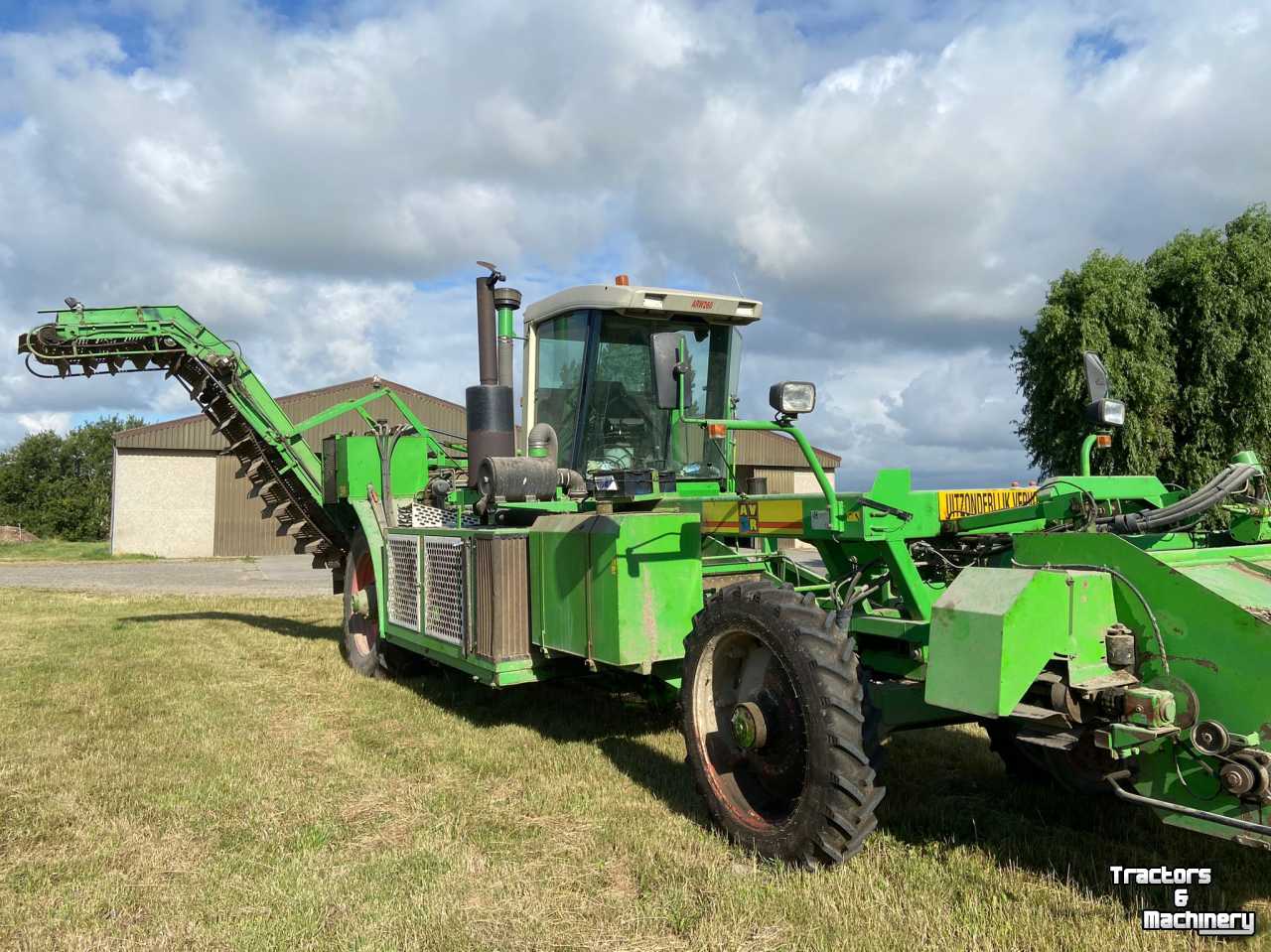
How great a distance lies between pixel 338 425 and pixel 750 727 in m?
Answer: 25.6

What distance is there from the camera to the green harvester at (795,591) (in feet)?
9.55

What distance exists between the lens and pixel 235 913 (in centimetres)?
326

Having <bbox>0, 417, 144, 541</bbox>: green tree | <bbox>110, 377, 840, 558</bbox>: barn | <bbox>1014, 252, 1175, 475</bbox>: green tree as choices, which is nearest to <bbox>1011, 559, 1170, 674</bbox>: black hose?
<bbox>1014, 252, 1175, 475</bbox>: green tree

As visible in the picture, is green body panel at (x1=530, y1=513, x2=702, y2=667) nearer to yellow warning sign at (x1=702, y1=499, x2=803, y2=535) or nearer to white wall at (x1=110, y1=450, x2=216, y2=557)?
yellow warning sign at (x1=702, y1=499, x2=803, y2=535)

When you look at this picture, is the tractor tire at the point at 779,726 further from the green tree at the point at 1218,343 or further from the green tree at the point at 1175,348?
the green tree at the point at 1218,343

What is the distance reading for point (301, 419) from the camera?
92.2 feet

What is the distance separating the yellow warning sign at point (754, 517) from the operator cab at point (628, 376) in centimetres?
141

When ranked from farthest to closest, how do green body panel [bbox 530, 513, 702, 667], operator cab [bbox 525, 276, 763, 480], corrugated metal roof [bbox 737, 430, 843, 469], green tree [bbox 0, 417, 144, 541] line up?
green tree [bbox 0, 417, 144, 541] → corrugated metal roof [bbox 737, 430, 843, 469] → operator cab [bbox 525, 276, 763, 480] → green body panel [bbox 530, 513, 702, 667]

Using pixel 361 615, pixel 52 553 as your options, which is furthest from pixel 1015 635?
pixel 52 553

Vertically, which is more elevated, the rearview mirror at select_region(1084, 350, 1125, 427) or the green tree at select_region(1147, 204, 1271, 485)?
the green tree at select_region(1147, 204, 1271, 485)

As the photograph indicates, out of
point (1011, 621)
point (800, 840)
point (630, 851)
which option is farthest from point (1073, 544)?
point (630, 851)

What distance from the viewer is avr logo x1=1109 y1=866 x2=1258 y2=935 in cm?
291

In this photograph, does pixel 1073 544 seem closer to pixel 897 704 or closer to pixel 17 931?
pixel 897 704

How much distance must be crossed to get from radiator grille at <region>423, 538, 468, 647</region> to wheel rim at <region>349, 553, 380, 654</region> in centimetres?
154
